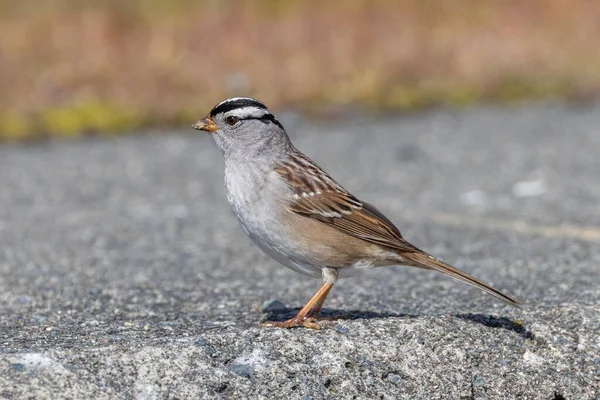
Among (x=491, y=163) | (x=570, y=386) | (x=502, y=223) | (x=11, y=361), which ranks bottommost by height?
(x=11, y=361)

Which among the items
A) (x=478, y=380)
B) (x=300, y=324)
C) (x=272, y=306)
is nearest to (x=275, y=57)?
(x=272, y=306)

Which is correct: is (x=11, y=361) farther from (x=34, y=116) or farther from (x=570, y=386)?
(x=34, y=116)

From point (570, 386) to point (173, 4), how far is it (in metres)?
12.5

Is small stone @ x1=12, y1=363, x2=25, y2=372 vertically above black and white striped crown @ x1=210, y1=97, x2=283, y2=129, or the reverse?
black and white striped crown @ x1=210, y1=97, x2=283, y2=129

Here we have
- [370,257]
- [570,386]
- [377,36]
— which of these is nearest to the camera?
[570,386]

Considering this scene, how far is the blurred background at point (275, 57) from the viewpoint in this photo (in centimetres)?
1333

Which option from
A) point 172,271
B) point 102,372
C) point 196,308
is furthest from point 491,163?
point 102,372

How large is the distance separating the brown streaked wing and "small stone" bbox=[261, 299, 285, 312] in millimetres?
790

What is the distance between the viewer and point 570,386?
16.4 ft

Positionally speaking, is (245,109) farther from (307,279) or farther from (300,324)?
(307,279)

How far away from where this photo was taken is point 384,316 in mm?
5637

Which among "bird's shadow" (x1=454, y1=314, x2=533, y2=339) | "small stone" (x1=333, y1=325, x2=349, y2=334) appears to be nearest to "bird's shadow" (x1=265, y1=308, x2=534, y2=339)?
"bird's shadow" (x1=454, y1=314, x2=533, y2=339)

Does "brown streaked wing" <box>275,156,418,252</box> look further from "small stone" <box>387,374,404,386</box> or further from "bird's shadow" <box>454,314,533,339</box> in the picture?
"small stone" <box>387,374,404,386</box>

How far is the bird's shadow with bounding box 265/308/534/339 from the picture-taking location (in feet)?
17.3
